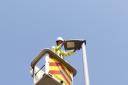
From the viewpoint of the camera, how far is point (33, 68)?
14.8 m

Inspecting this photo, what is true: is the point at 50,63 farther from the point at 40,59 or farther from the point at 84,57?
the point at 84,57

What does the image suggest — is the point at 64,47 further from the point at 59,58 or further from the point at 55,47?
the point at 55,47

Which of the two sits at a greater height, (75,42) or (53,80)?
(75,42)

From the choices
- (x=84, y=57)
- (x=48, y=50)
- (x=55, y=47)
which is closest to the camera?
(x=84, y=57)

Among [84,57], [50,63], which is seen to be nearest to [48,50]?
[50,63]

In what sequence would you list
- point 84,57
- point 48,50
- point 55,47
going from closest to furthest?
1. point 84,57
2. point 48,50
3. point 55,47

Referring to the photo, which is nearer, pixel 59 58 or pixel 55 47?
pixel 59 58

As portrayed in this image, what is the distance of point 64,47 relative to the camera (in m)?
14.9

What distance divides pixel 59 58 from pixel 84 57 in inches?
56.8

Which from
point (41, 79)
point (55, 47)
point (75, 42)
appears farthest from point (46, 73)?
point (55, 47)

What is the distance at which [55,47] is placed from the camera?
1642cm

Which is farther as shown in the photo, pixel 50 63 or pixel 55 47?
pixel 55 47

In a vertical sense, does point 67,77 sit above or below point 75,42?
below

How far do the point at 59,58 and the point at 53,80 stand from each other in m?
0.98
